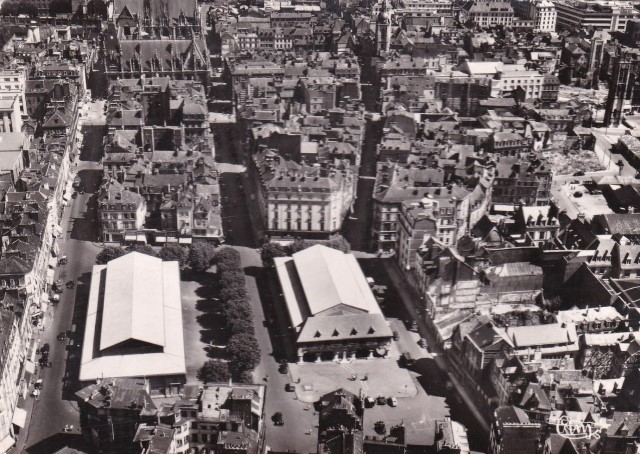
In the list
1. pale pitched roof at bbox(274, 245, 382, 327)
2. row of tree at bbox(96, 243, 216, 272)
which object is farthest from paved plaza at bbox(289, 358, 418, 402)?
row of tree at bbox(96, 243, 216, 272)

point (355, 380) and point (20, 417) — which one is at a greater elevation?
point (20, 417)

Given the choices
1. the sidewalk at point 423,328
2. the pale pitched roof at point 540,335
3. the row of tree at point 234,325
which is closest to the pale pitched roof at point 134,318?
the row of tree at point 234,325

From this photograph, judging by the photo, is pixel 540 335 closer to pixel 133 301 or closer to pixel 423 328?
pixel 423 328

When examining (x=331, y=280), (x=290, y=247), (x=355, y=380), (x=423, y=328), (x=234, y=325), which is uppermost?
(x=331, y=280)

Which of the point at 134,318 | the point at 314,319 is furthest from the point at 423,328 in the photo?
the point at 134,318

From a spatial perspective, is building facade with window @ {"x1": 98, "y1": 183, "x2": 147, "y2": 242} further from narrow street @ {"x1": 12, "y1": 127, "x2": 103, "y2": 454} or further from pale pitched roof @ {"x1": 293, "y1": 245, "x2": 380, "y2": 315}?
pale pitched roof @ {"x1": 293, "y1": 245, "x2": 380, "y2": 315}

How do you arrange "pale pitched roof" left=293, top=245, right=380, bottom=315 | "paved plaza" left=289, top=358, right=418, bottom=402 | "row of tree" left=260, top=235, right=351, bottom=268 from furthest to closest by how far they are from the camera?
1. "row of tree" left=260, top=235, right=351, bottom=268
2. "pale pitched roof" left=293, top=245, right=380, bottom=315
3. "paved plaza" left=289, top=358, right=418, bottom=402

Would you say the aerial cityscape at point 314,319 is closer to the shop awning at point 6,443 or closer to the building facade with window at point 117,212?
the building facade with window at point 117,212

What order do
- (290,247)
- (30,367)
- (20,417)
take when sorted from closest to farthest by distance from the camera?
1. (20,417)
2. (30,367)
3. (290,247)
